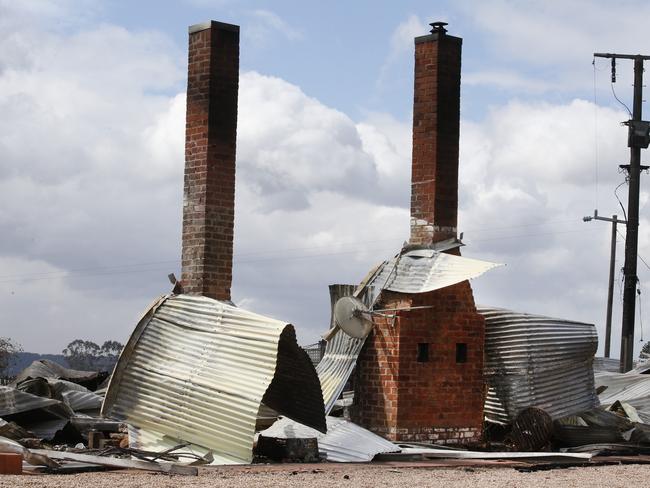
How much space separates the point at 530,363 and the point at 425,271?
7.33 ft

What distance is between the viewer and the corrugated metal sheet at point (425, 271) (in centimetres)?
1563

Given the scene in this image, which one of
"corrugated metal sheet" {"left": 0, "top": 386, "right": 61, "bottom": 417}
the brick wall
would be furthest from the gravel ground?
"corrugated metal sheet" {"left": 0, "top": 386, "right": 61, "bottom": 417}

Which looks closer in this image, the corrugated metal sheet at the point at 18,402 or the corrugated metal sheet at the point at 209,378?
the corrugated metal sheet at the point at 209,378

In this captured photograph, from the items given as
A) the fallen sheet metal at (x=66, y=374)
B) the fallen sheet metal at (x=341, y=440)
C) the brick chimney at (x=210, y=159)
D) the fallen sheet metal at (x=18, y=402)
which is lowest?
the fallen sheet metal at (x=341, y=440)

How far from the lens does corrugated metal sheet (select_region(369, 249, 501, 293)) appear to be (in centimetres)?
1563

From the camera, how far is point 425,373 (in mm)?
15961

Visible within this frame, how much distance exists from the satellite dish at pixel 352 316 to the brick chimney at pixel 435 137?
149 centimetres

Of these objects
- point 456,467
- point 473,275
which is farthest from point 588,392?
point 456,467

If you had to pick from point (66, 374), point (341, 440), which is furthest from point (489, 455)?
point (66, 374)

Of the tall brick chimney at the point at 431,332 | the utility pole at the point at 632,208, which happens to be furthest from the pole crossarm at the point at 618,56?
the tall brick chimney at the point at 431,332

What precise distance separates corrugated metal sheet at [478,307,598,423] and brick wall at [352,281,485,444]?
0.56 m

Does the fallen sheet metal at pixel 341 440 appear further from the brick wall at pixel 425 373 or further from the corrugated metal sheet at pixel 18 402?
the corrugated metal sheet at pixel 18 402

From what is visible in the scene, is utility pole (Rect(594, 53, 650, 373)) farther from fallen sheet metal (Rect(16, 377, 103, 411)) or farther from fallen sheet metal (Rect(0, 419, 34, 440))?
fallen sheet metal (Rect(0, 419, 34, 440))

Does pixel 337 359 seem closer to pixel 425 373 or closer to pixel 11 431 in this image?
pixel 425 373
